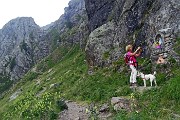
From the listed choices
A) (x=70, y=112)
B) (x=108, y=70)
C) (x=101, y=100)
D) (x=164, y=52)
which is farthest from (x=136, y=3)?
(x=70, y=112)

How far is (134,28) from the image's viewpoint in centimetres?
3322

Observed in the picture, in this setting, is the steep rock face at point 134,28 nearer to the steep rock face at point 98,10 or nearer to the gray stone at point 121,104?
the steep rock face at point 98,10

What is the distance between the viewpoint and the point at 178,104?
16.7 meters

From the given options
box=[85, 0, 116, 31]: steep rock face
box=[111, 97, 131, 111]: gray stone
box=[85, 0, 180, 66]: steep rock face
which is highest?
box=[85, 0, 116, 31]: steep rock face

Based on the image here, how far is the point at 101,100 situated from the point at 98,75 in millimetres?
9324

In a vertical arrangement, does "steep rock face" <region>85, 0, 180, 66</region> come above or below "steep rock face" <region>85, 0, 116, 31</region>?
below

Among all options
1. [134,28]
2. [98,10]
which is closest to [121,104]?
[134,28]

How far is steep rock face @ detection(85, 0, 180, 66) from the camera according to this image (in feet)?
87.6

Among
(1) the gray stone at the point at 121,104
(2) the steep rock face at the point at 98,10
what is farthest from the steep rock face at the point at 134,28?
(1) the gray stone at the point at 121,104

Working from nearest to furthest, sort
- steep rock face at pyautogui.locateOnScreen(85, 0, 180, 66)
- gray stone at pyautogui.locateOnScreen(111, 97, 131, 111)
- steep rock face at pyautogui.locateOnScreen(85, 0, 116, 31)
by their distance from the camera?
gray stone at pyautogui.locateOnScreen(111, 97, 131, 111)
steep rock face at pyautogui.locateOnScreen(85, 0, 180, 66)
steep rock face at pyautogui.locateOnScreen(85, 0, 116, 31)

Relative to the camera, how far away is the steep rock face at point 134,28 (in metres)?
26.7

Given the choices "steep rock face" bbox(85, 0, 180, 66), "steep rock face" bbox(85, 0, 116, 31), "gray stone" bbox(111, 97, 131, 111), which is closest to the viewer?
"gray stone" bbox(111, 97, 131, 111)

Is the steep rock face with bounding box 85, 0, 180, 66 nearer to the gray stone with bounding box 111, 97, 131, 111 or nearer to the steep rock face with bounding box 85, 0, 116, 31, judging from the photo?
the steep rock face with bounding box 85, 0, 116, 31

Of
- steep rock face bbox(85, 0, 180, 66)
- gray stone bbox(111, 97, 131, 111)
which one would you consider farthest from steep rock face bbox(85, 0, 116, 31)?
gray stone bbox(111, 97, 131, 111)
